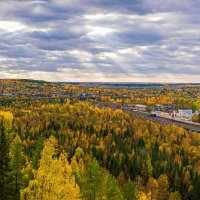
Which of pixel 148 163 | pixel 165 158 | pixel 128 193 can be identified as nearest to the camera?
pixel 128 193

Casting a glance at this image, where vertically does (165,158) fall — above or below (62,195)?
below

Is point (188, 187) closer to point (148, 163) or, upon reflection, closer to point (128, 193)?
point (148, 163)

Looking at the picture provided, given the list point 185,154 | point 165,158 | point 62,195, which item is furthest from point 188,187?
point 62,195

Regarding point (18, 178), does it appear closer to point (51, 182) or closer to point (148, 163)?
point (51, 182)

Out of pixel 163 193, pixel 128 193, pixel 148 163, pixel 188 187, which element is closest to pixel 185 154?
pixel 148 163

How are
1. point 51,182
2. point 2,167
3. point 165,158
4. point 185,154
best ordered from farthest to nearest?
point 185,154
point 165,158
point 2,167
point 51,182

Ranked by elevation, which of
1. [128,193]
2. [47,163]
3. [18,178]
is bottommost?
[128,193]

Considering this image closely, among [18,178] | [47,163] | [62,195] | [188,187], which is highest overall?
[47,163]

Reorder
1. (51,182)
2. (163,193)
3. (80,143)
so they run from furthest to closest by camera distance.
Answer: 1. (80,143)
2. (163,193)
3. (51,182)

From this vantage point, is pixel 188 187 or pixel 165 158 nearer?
pixel 188 187
